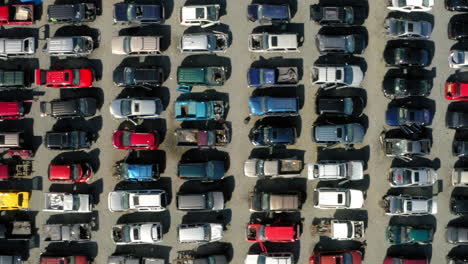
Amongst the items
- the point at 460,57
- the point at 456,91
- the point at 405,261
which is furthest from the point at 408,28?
the point at 405,261

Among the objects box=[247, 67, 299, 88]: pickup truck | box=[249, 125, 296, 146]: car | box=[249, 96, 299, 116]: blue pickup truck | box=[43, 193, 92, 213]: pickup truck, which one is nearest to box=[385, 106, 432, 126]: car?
box=[249, 96, 299, 116]: blue pickup truck

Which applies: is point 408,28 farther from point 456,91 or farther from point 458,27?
point 456,91

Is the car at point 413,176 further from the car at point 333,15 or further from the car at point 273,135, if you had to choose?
the car at point 333,15

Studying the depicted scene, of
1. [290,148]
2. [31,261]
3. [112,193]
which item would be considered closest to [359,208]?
[290,148]

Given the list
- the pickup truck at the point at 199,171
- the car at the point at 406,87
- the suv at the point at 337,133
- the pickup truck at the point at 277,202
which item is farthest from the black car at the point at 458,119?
the pickup truck at the point at 199,171

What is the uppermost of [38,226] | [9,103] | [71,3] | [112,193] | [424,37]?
[71,3]

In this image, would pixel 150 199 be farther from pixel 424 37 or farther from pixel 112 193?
pixel 424 37

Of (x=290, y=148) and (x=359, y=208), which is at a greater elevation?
(x=290, y=148)
